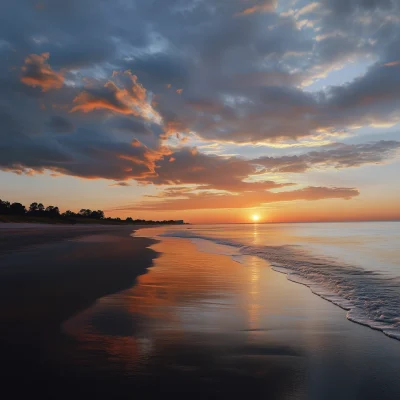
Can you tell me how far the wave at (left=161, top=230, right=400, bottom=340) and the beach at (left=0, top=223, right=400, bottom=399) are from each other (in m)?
0.46

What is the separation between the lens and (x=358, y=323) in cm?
761

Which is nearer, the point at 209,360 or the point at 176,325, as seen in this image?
the point at 209,360

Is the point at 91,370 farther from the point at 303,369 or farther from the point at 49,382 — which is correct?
the point at 303,369

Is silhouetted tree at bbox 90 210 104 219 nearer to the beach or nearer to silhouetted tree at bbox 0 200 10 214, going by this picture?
silhouetted tree at bbox 0 200 10 214

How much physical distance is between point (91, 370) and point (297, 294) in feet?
25.3

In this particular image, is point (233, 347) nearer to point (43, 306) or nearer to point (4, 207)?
point (43, 306)

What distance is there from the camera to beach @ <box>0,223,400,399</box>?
175 inches

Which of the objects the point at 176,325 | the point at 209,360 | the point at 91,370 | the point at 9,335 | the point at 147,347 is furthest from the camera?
the point at 176,325

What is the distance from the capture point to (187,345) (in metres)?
6.04

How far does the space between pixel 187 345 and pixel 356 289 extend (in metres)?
8.04

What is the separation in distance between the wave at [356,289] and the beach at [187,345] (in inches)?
18.0

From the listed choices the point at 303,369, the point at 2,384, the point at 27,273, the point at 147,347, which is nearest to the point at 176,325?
the point at 147,347

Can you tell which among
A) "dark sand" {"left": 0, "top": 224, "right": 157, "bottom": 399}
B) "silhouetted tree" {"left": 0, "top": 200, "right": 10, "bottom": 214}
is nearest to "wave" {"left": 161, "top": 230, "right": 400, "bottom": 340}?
"dark sand" {"left": 0, "top": 224, "right": 157, "bottom": 399}

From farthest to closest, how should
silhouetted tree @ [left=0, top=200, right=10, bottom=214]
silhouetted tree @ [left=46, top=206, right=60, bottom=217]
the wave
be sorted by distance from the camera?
silhouetted tree @ [left=46, top=206, right=60, bottom=217] → silhouetted tree @ [left=0, top=200, right=10, bottom=214] → the wave
